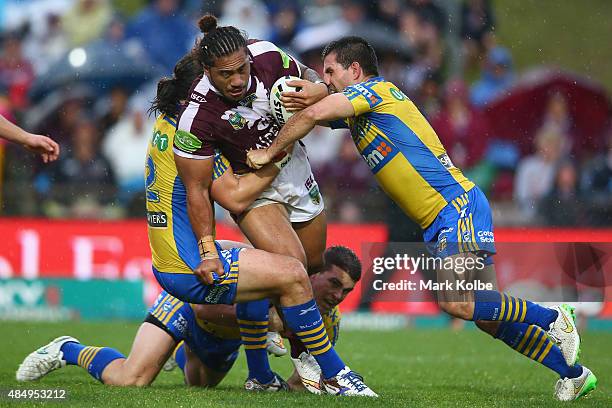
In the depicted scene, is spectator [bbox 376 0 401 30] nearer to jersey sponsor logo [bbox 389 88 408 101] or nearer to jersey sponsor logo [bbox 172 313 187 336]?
jersey sponsor logo [bbox 389 88 408 101]

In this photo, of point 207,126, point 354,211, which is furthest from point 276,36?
point 207,126

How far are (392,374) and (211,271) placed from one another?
2.72 m

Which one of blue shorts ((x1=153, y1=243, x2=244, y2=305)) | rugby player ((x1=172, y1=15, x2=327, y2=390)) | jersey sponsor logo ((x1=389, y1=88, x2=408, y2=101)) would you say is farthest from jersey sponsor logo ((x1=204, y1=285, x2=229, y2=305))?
jersey sponsor logo ((x1=389, y1=88, x2=408, y2=101))

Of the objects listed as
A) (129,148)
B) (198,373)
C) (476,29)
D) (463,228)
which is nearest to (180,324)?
(198,373)

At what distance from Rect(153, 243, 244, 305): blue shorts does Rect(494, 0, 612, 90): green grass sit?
1038 cm

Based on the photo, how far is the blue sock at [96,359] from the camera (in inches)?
285

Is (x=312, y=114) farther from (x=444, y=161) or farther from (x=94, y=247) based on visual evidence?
(x=94, y=247)

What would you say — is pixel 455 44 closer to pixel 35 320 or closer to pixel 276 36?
pixel 276 36

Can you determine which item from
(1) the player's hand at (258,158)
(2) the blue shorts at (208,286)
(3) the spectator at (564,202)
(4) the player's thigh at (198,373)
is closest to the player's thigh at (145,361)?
(4) the player's thigh at (198,373)

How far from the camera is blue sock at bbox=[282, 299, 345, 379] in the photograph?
6379 millimetres

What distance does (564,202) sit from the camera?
13.0 m

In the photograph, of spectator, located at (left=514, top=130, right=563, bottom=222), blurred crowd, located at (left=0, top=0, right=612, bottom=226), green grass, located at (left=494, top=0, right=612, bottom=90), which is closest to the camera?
blurred crowd, located at (left=0, top=0, right=612, bottom=226)

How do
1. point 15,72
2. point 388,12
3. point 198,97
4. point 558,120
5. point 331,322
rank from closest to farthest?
point 198,97 < point 331,322 < point 558,120 < point 388,12 < point 15,72

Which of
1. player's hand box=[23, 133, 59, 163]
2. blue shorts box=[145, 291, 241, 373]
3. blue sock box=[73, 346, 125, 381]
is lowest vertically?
blue sock box=[73, 346, 125, 381]
